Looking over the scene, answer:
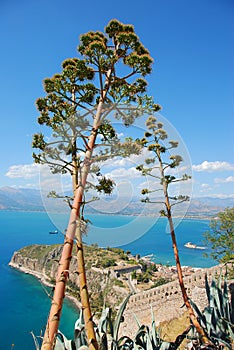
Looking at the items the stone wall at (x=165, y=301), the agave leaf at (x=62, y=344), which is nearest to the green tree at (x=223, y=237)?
the stone wall at (x=165, y=301)

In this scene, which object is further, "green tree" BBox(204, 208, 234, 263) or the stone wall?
"green tree" BBox(204, 208, 234, 263)

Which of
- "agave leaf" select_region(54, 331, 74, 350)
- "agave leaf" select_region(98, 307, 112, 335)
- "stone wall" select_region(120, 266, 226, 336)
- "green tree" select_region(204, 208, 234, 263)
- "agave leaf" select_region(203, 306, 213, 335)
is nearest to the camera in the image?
"agave leaf" select_region(54, 331, 74, 350)

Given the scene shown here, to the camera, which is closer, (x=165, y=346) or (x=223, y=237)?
(x=165, y=346)

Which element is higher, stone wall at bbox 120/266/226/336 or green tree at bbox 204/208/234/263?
green tree at bbox 204/208/234/263

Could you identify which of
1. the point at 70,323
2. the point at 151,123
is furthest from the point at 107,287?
the point at 70,323

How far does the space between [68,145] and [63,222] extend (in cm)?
77

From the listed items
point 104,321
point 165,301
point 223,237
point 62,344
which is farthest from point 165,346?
point 165,301

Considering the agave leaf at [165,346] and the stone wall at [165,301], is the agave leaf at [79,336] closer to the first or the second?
the agave leaf at [165,346]

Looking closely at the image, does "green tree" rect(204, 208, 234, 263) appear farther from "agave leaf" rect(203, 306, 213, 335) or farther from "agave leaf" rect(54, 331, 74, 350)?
"agave leaf" rect(54, 331, 74, 350)

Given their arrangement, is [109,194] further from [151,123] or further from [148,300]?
[148,300]

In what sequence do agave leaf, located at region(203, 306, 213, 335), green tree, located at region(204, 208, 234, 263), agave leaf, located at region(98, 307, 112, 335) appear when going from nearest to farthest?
agave leaf, located at region(98, 307, 112, 335) < agave leaf, located at region(203, 306, 213, 335) < green tree, located at region(204, 208, 234, 263)

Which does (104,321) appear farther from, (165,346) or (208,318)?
(208,318)

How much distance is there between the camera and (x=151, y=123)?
5359mm

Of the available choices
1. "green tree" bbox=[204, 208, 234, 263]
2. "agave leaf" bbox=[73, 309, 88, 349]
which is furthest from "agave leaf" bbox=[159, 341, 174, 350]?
"green tree" bbox=[204, 208, 234, 263]
